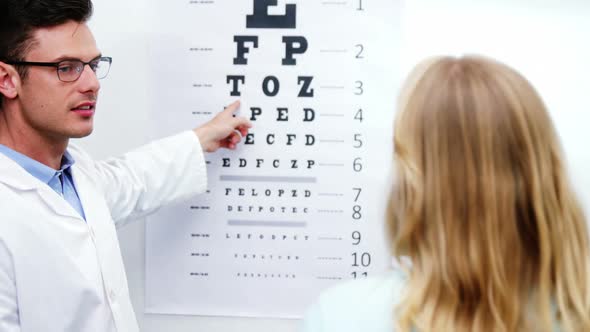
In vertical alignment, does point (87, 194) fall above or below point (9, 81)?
below

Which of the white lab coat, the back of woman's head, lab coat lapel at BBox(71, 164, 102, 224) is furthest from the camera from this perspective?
lab coat lapel at BBox(71, 164, 102, 224)

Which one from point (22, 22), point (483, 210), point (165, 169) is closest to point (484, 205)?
point (483, 210)

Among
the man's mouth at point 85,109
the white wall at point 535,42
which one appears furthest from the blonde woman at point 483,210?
the man's mouth at point 85,109

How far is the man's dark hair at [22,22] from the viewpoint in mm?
1029

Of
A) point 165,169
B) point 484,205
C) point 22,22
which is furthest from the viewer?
point 165,169

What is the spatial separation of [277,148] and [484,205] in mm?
589

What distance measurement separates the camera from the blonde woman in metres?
0.65

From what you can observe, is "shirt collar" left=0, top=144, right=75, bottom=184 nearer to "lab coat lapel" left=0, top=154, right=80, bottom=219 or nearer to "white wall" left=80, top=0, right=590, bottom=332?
"lab coat lapel" left=0, top=154, right=80, bottom=219

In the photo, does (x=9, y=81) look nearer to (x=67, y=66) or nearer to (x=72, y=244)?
(x=67, y=66)

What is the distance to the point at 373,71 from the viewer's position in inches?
45.8

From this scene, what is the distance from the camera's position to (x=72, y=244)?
3.42 ft

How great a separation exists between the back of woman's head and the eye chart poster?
1.63 feet

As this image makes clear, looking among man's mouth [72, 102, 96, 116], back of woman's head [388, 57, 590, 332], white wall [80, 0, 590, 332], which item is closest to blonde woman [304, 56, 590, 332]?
back of woman's head [388, 57, 590, 332]

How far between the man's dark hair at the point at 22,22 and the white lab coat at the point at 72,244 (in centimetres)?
17
